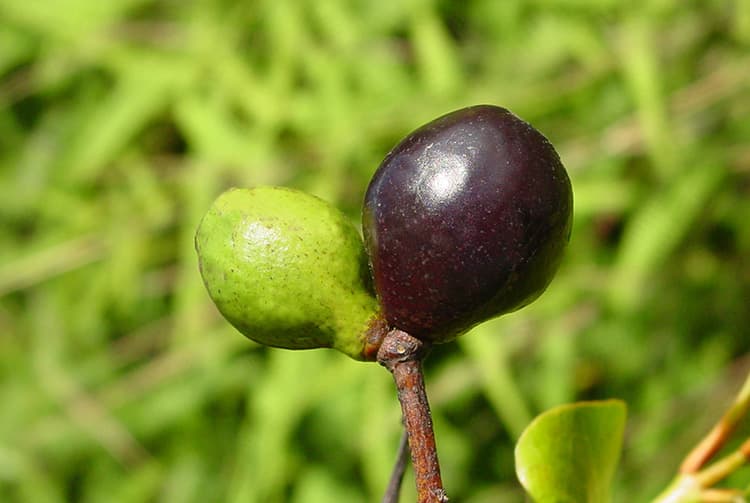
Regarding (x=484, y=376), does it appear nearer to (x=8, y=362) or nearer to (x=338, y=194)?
(x=338, y=194)

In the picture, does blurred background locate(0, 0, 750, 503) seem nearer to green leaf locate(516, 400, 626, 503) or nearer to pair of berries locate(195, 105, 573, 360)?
green leaf locate(516, 400, 626, 503)

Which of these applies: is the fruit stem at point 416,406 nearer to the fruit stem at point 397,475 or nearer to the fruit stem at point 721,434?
the fruit stem at point 397,475

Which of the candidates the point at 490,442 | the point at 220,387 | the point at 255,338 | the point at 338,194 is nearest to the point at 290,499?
the point at 220,387

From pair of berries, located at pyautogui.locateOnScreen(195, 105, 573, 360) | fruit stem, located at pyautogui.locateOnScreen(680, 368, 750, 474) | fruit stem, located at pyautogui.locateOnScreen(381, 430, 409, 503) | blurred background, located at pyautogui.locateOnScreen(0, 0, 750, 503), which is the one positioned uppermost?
pair of berries, located at pyautogui.locateOnScreen(195, 105, 573, 360)

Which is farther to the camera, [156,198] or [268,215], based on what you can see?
[156,198]

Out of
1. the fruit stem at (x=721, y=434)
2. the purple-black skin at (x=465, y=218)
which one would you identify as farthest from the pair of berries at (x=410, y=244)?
the fruit stem at (x=721, y=434)

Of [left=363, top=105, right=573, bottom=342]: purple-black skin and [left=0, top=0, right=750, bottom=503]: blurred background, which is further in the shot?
[left=0, top=0, right=750, bottom=503]: blurred background

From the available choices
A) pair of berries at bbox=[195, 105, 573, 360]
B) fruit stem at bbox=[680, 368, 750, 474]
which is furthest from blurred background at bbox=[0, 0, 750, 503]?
pair of berries at bbox=[195, 105, 573, 360]
